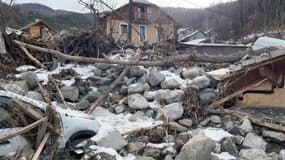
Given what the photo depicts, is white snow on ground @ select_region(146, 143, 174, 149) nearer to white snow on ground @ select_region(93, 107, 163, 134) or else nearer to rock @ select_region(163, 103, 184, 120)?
white snow on ground @ select_region(93, 107, 163, 134)

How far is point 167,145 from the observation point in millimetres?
6770

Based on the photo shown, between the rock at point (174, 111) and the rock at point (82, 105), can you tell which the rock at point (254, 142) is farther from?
the rock at point (82, 105)

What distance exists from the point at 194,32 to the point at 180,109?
3502 centimetres

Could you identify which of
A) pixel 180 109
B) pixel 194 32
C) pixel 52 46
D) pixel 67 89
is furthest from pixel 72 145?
pixel 194 32

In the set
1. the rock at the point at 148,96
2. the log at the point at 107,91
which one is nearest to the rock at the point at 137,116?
→ the rock at the point at 148,96

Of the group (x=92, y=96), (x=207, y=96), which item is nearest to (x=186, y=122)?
(x=207, y=96)

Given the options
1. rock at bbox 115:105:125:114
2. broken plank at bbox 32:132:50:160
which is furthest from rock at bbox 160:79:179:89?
broken plank at bbox 32:132:50:160

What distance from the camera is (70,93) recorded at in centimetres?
949

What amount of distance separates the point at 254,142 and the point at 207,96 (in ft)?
Result: 6.00

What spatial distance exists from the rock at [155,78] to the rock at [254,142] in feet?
11.9

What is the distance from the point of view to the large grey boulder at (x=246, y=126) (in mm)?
7443

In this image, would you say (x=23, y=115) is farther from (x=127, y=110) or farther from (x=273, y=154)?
(x=273, y=154)

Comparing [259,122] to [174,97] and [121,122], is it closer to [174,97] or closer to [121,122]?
[174,97]

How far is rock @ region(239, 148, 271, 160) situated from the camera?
6.23 metres
